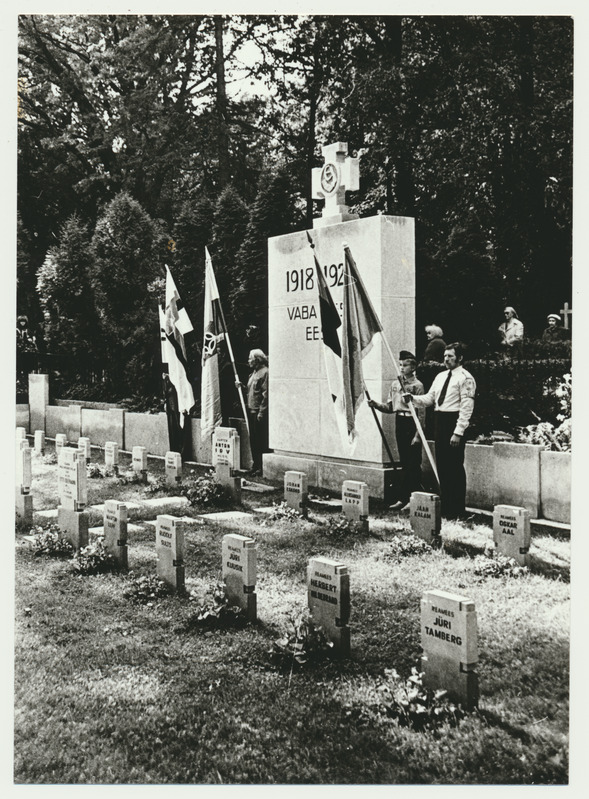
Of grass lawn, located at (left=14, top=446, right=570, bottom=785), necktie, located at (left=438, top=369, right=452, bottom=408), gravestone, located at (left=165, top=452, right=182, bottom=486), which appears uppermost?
necktie, located at (left=438, top=369, right=452, bottom=408)

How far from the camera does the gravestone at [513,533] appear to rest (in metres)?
6.68

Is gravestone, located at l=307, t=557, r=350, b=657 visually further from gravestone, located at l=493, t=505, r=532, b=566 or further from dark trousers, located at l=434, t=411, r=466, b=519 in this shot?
dark trousers, located at l=434, t=411, r=466, b=519

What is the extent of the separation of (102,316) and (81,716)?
12953 millimetres

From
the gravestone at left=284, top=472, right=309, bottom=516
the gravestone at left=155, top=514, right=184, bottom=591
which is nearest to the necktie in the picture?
the gravestone at left=284, top=472, right=309, bottom=516

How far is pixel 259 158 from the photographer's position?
57.3 ft

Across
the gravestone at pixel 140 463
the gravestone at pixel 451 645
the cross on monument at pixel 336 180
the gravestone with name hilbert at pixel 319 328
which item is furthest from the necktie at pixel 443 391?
the gravestone at pixel 140 463

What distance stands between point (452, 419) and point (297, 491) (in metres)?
1.90

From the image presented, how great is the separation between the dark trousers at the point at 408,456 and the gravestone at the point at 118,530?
3397 millimetres

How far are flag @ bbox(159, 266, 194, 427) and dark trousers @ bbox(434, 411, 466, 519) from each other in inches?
189

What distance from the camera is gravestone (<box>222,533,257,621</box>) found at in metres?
5.81

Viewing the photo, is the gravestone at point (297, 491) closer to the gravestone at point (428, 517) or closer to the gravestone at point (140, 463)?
the gravestone at point (428, 517)

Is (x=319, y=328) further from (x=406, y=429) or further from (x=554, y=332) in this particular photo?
(x=554, y=332)

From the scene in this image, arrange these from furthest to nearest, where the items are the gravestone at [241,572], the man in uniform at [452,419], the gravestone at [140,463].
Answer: the gravestone at [140,463] → the man in uniform at [452,419] → the gravestone at [241,572]

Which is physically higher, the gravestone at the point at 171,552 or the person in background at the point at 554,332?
the person in background at the point at 554,332
